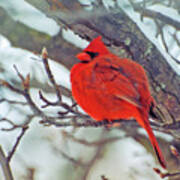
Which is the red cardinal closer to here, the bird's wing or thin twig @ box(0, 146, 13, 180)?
the bird's wing

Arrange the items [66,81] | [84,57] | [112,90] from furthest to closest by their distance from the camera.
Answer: [66,81]
[84,57]
[112,90]

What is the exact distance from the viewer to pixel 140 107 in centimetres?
229

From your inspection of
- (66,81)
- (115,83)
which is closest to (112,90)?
(115,83)

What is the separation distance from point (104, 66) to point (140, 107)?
0.35m

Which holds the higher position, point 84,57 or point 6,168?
point 84,57

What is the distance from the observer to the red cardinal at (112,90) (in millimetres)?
2340

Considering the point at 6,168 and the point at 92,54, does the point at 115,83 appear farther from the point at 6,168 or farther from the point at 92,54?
the point at 6,168

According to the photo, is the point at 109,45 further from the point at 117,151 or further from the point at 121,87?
the point at 117,151

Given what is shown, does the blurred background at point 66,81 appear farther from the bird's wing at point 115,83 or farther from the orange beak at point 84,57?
the bird's wing at point 115,83

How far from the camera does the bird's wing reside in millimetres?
2340

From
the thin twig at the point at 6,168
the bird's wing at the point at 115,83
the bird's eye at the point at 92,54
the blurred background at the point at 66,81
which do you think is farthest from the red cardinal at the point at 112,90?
the thin twig at the point at 6,168

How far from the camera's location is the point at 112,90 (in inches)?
92.9

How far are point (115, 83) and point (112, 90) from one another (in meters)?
0.05

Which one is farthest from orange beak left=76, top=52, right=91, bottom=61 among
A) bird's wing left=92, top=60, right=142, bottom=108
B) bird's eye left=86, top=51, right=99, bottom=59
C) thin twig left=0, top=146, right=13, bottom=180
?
thin twig left=0, top=146, right=13, bottom=180
